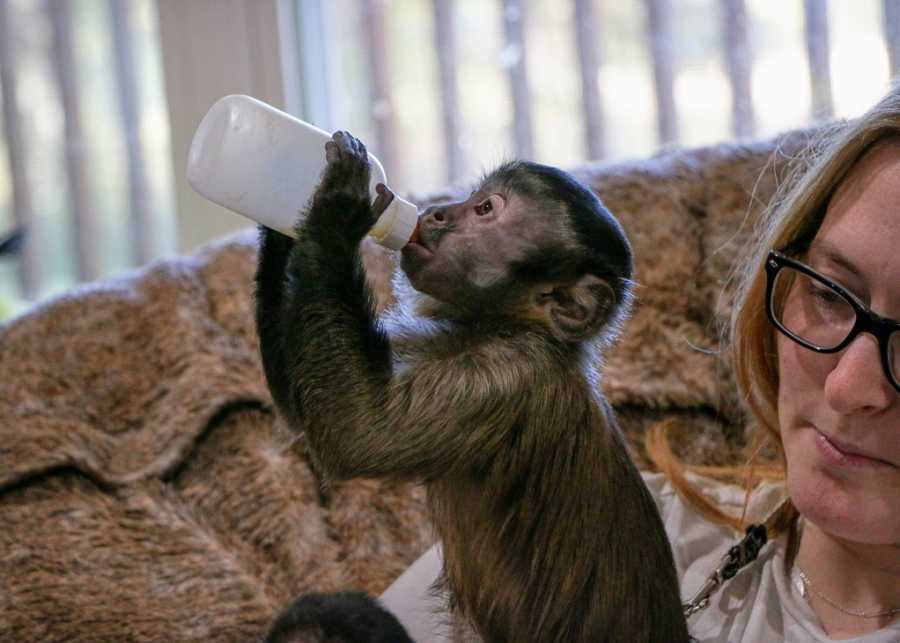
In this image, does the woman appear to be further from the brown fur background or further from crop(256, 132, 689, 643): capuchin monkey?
the brown fur background

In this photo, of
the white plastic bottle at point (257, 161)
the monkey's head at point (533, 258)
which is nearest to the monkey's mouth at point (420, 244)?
the monkey's head at point (533, 258)

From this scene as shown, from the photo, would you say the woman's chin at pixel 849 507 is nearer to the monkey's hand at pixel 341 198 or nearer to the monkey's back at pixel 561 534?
the monkey's back at pixel 561 534

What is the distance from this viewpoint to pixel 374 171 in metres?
1.27

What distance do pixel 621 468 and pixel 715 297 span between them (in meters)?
0.86

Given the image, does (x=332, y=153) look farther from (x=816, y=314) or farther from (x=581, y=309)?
(x=816, y=314)

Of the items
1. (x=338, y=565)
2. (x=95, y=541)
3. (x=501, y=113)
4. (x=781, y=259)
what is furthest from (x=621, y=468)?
(x=501, y=113)

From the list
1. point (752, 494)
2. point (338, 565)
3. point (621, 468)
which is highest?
point (621, 468)

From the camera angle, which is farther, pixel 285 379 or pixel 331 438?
pixel 285 379

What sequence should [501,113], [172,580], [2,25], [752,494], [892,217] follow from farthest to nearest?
1. [2,25]
2. [501,113]
3. [172,580]
4. [752,494]
5. [892,217]

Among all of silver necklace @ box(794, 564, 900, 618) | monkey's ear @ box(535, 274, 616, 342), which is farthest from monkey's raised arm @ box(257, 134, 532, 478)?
silver necklace @ box(794, 564, 900, 618)

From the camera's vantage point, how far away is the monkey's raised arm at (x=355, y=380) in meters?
1.23

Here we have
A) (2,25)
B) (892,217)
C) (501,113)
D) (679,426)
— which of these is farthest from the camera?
(2,25)

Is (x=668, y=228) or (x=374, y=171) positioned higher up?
(x=374, y=171)

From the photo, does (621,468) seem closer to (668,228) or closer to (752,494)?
(752,494)
